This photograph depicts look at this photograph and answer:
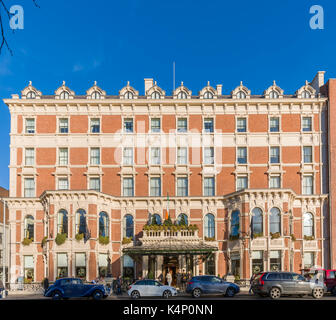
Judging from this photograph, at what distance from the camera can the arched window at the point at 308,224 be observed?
159ft

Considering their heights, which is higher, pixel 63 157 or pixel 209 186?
pixel 63 157

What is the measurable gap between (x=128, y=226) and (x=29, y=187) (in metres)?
11.2

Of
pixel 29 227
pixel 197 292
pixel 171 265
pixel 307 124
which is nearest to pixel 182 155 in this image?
pixel 171 265

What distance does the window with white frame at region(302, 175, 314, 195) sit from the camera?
162 feet

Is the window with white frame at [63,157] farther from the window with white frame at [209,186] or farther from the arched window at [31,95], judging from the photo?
the window with white frame at [209,186]

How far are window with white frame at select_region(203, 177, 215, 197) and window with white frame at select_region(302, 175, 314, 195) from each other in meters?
9.49

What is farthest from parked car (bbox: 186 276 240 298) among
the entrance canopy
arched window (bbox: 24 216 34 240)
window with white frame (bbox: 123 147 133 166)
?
→ arched window (bbox: 24 216 34 240)

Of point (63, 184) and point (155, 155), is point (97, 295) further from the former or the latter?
point (155, 155)

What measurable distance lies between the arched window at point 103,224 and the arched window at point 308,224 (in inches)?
797

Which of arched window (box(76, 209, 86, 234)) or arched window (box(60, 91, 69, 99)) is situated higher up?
arched window (box(60, 91, 69, 99))

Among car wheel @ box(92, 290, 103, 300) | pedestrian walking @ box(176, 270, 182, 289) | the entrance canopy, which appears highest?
the entrance canopy

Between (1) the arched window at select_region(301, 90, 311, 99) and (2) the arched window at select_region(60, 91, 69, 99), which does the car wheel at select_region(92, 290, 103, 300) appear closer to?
(2) the arched window at select_region(60, 91, 69, 99)

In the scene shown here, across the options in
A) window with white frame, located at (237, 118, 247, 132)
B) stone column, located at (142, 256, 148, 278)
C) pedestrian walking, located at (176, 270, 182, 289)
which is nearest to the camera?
pedestrian walking, located at (176, 270, 182, 289)

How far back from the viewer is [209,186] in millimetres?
49562
